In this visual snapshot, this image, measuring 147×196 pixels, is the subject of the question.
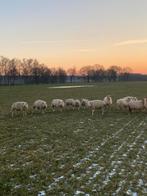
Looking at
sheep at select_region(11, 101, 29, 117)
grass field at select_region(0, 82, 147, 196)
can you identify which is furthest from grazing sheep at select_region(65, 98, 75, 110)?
grass field at select_region(0, 82, 147, 196)

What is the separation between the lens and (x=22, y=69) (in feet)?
614

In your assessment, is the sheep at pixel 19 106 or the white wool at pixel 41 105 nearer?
the sheep at pixel 19 106

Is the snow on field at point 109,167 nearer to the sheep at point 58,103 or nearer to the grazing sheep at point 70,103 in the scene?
the sheep at point 58,103

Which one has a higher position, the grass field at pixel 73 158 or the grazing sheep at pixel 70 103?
the grazing sheep at pixel 70 103

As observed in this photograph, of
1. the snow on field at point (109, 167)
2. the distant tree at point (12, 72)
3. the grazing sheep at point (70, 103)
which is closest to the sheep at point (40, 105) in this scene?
the grazing sheep at point (70, 103)

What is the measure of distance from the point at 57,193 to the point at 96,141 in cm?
722

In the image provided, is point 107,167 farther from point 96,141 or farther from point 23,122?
point 23,122

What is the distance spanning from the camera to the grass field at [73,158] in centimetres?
971

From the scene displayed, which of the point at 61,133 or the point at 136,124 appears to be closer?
the point at 61,133

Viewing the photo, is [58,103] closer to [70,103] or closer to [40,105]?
[40,105]

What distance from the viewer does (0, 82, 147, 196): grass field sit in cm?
971

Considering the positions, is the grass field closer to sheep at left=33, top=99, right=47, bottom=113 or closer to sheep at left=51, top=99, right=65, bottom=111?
sheep at left=33, top=99, right=47, bottom=113

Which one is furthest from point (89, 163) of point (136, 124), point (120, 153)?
point (136, 124)

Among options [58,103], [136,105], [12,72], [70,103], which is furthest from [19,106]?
[12,72]
